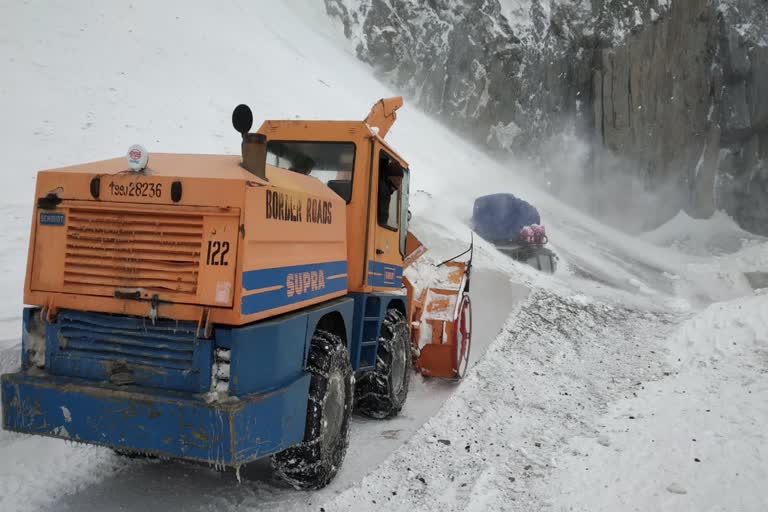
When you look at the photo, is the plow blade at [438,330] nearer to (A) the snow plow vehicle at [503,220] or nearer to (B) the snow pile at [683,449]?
(B) the snow pile at [683,449]

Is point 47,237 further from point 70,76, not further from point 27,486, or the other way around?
point 70,76

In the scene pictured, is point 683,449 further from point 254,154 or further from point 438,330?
point 254,154

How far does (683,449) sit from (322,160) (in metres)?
3.66

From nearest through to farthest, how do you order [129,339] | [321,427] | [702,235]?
1. [129,339]
2. [321,427]
3. [702,235]

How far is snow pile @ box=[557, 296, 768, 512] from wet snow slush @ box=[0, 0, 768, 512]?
0.02m

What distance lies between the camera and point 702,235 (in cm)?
3538

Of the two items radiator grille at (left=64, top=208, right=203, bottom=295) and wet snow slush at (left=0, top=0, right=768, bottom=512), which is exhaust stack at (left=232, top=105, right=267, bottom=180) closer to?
radiator grille at (left=64, top=208, right=203, bottom=295)

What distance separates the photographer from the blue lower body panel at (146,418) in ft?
9.04

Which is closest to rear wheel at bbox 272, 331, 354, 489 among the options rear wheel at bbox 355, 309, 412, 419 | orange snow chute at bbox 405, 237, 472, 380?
rear wheel at bbox 355, 309, 412, 419

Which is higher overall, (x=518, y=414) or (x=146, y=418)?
(x=146, y=418)

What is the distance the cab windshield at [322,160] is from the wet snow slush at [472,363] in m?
2.19

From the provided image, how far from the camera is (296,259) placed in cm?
337

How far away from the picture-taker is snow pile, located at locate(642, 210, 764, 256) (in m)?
34.2

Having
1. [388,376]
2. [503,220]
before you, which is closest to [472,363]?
[388,376]
